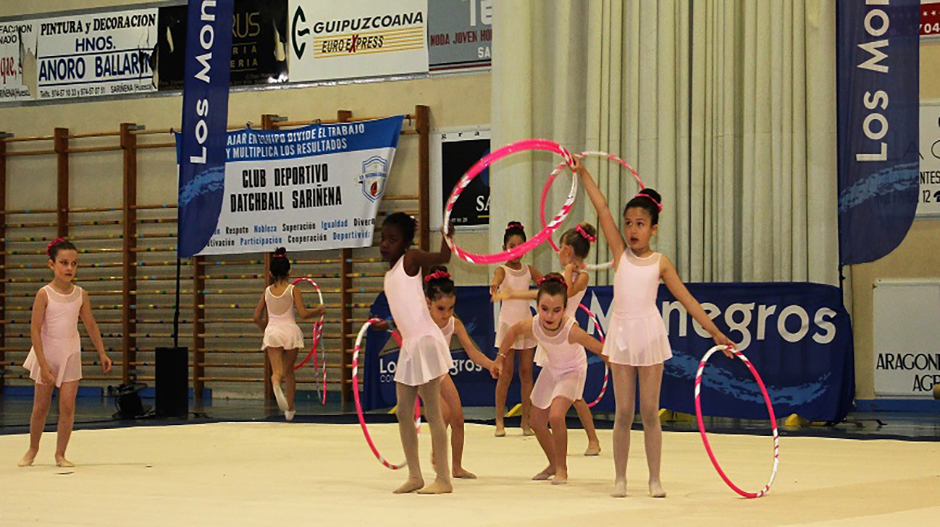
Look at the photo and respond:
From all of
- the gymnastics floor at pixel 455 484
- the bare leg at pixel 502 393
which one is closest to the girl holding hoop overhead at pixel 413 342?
the gymnastics floor at pixel 455 484

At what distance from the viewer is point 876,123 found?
12.1 metres

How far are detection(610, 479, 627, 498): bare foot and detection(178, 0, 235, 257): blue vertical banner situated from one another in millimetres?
6375

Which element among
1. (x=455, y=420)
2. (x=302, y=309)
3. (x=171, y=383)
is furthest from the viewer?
(x=171, y=383)

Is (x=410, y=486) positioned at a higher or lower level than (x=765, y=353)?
lower

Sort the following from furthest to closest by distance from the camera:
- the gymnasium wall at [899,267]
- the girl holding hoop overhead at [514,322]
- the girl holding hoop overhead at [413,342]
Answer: the gymnasium wall at [899,267] → the girl holding hoop overhead at [514,322] → the girl holding hoop overhead at [413,342]

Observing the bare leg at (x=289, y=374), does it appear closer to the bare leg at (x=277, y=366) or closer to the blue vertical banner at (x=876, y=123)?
the bare leg at (x=277, y=366)

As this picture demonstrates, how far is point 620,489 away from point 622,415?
36 cm

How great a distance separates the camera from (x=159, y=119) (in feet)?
53.4

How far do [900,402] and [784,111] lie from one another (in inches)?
120

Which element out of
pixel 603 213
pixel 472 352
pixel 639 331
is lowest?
pixel 472 352

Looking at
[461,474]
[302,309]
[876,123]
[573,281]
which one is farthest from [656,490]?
[876,123]

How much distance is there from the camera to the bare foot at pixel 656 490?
20.0 ft

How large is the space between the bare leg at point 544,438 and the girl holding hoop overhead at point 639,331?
2.75 feet

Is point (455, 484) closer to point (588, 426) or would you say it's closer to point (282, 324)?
point (588, 426)
